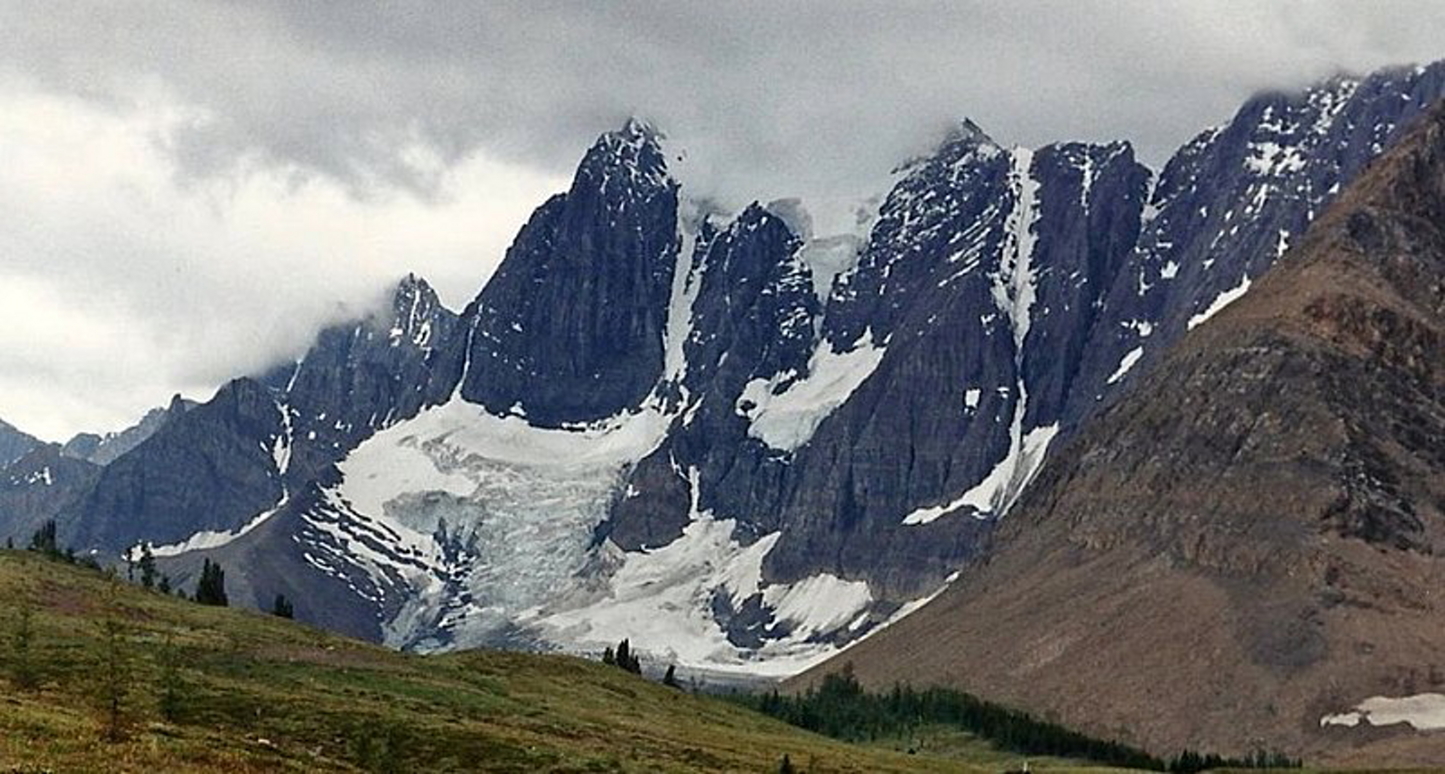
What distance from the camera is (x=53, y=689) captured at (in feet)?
263

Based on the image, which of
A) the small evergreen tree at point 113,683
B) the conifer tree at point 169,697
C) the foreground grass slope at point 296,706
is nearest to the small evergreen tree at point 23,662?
the foreground grass slope at point 296,706

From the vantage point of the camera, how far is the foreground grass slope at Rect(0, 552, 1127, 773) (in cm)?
6312

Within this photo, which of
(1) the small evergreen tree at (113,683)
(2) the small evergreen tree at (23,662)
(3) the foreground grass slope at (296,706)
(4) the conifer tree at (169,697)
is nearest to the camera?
(1) the small evergreen tree at (113,683)

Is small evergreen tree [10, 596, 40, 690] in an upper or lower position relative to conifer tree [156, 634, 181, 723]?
upper

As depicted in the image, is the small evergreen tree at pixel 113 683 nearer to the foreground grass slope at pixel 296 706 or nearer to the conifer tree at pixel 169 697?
the foreground grass slope at pixel 296 706

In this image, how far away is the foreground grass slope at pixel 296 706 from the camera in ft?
207

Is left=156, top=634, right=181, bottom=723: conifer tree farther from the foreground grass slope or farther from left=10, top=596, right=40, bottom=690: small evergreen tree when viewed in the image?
left=10, top=596, right=40, bottom=690: small evergreen tree

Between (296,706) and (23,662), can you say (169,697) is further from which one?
(23,662)

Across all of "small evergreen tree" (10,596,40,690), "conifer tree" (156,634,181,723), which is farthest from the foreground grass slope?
"small evergreen tree" (10,596,40,690)

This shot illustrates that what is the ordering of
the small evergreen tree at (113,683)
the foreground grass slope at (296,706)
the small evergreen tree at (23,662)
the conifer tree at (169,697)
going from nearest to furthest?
the small evergreen tree at (113,683) < the foreground grass slope at (296,706) < the conifer tree at (169,697) < the small evergreen tree at (23,662)

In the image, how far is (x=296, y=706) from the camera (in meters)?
91.4

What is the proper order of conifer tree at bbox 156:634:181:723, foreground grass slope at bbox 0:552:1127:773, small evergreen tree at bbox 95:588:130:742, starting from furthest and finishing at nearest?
conifer tree at bbox 156:634:181:723
foreground grass slope at bbox 0:552:1127:773
small evergreen tree at bbox 95:588:130:742

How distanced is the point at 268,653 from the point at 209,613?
1057 inches

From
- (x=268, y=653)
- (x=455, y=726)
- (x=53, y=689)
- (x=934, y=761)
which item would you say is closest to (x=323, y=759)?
(x=53, y=689)
